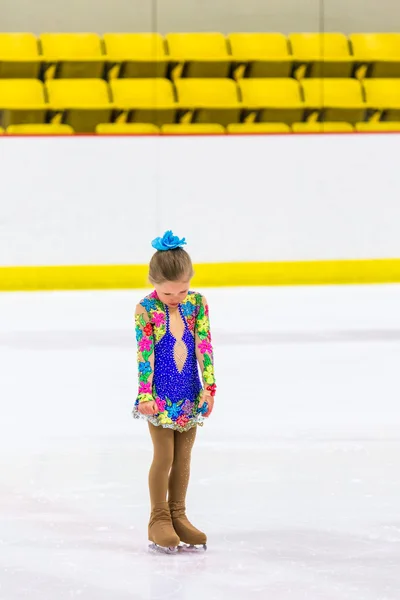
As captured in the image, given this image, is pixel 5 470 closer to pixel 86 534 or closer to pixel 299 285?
pixel 86 534

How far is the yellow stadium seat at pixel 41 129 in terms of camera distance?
311 inches

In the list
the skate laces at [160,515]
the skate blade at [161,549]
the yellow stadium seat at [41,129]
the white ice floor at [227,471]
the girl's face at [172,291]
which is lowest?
the white ice floor at [227,471]

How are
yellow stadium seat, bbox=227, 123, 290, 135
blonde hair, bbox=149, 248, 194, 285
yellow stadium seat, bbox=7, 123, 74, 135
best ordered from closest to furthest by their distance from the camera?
blonde hair, bbox=149, 248, 194, 285
yellow stadium seat, bbox=7, 123, 74, 135
yellow stadium seat, bbox=227, 123, 290, 135

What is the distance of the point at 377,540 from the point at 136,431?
1274 mm

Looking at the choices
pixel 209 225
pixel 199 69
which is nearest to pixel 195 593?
pixel 209 225

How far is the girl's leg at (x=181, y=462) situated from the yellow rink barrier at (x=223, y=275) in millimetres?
5483
